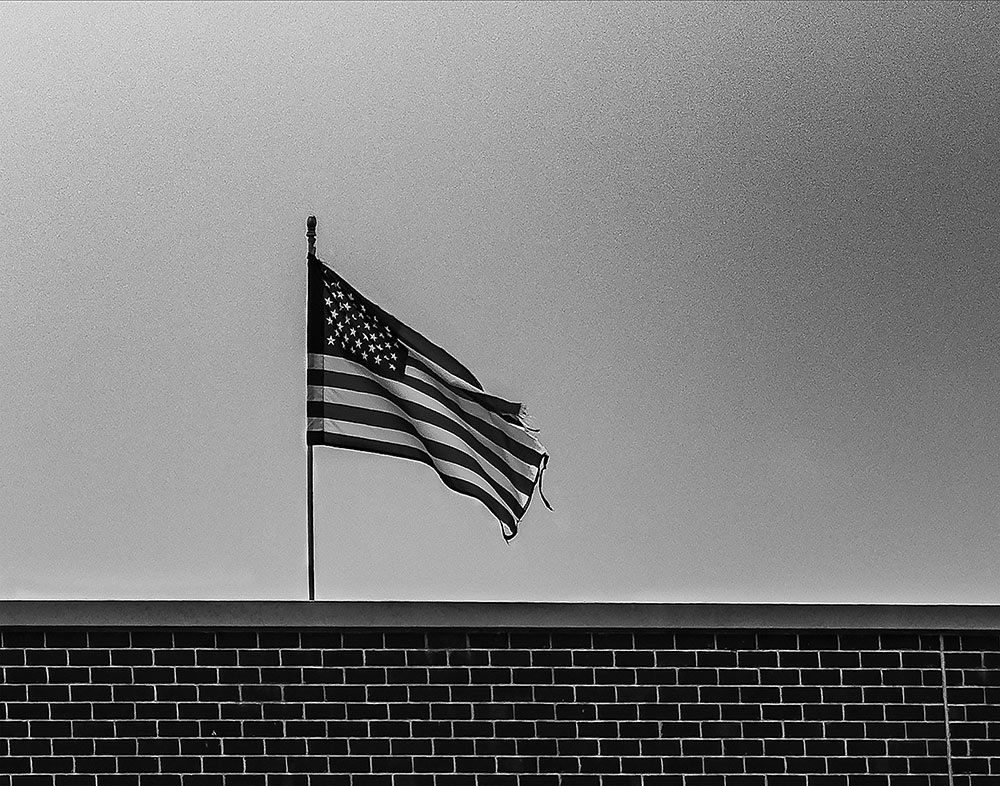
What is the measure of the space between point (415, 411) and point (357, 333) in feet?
1.21

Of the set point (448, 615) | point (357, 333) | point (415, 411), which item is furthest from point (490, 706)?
point (357, 333)

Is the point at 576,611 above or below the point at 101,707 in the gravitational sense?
above

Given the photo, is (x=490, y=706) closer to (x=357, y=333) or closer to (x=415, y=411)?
(x=415, y=411)

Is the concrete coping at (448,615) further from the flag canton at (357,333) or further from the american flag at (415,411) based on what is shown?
the flag canton at (357,333)

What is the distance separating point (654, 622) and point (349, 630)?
3.96 feet

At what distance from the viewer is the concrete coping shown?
5234 millimetres

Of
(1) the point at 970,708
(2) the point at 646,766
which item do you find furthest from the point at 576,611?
(1) the point at 970,708

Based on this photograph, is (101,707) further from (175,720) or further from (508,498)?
(508,498)

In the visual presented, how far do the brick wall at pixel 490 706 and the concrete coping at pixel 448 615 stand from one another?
0.11ft

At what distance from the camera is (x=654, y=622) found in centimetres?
527

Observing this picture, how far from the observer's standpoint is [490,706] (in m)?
5.27

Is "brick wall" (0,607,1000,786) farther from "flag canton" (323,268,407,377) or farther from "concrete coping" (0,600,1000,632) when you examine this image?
"flag canton" (323,268,407,377)

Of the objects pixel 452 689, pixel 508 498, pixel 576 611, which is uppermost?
pixel 508 498

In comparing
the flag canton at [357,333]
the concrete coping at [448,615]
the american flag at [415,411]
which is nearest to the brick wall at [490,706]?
the concrete coping at [448,615]
